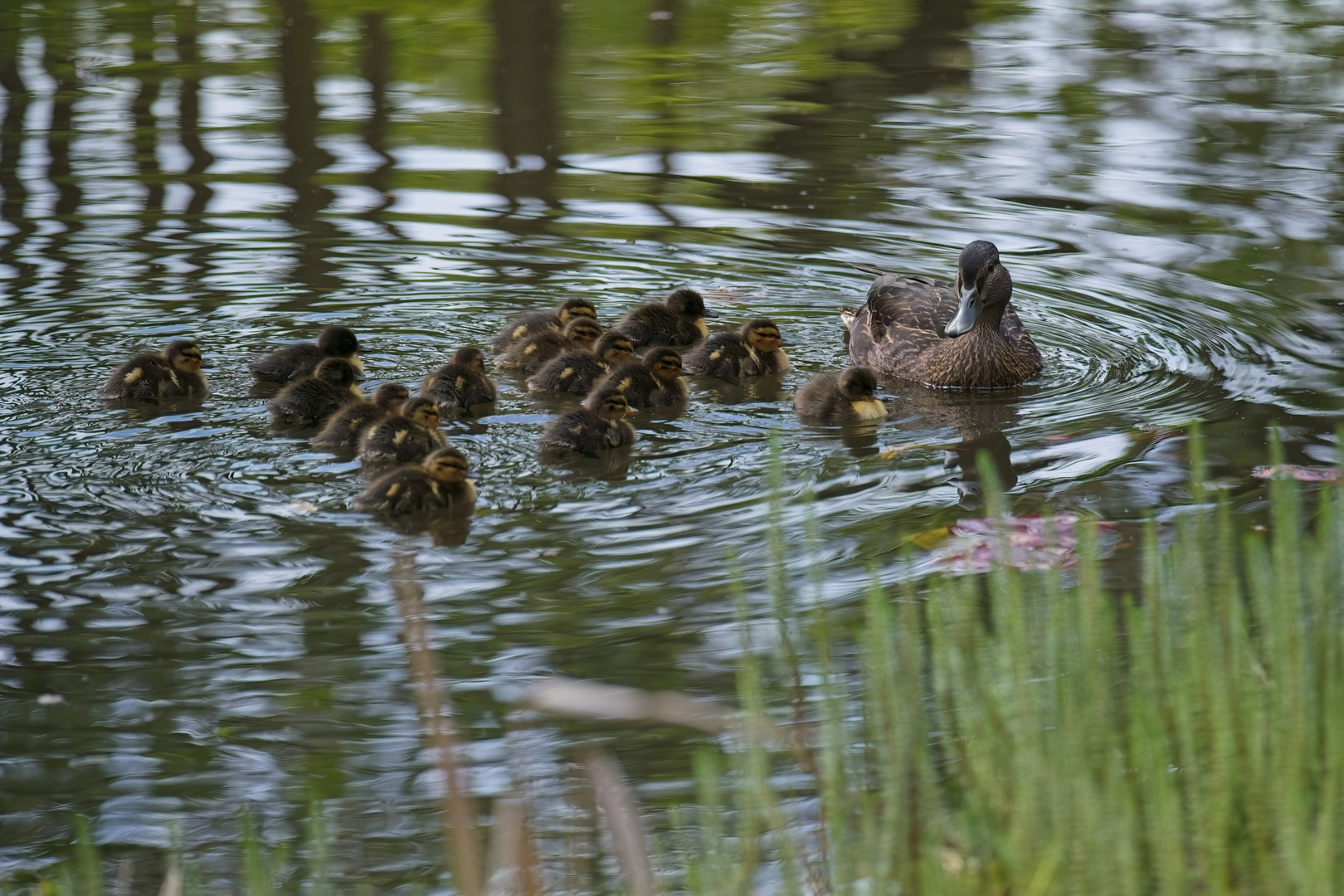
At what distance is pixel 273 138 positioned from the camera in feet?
34.0

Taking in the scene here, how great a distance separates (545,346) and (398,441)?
4.15ft

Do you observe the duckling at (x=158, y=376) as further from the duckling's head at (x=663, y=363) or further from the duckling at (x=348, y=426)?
the duckling's head at (x=663, y=363)

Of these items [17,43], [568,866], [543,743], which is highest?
[17,43]

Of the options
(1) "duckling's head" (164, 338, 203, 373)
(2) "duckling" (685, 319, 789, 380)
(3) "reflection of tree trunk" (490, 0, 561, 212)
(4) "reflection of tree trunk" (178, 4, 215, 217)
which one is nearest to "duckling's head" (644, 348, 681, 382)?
(2) "duckling" (685, 319, 789, 380)

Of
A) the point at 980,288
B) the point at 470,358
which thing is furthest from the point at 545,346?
the point at 980,288

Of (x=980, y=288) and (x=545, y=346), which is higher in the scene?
(x=980, y=288)

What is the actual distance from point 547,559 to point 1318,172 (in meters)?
6.21

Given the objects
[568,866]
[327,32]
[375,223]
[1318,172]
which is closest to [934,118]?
[1318,172]

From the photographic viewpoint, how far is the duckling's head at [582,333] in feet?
21.2

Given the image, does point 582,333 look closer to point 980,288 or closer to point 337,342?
point 337,342

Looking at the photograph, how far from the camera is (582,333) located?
648 cm

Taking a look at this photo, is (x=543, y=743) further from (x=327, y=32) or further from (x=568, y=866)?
(x=327, y=32)

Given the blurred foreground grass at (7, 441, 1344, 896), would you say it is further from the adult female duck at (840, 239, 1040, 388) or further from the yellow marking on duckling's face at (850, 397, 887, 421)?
the adult female duck at (840, 239, 1040, 388)

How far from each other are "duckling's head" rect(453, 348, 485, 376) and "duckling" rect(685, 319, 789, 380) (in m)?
0.89
